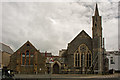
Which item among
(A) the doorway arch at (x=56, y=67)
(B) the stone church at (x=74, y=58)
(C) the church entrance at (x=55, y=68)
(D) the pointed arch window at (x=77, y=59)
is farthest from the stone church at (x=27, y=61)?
(D) the pointed arch window at (x=77, y=59)

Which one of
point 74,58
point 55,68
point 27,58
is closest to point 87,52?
point 74,58

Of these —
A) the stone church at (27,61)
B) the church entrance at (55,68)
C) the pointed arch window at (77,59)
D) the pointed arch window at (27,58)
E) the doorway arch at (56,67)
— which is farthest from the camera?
the pointed arch window at (77,59)

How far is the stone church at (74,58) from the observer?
45062mm

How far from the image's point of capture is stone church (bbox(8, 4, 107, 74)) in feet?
148

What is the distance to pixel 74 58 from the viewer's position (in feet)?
154

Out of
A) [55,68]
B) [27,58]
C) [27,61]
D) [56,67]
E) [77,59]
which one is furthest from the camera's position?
[77,59]

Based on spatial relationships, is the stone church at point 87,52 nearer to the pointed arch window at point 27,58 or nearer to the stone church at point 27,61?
the stone church at point 27,61

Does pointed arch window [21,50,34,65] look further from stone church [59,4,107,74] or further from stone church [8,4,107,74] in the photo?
stone church [59,4,107,74]

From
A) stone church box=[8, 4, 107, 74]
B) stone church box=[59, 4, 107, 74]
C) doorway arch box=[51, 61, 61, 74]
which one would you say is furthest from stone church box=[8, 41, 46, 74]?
stone church box=[59, 4, 107, 74]

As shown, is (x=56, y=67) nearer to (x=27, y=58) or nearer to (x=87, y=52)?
(x=27, y=58)

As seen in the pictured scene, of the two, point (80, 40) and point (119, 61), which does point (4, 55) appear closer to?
point (80, 40)

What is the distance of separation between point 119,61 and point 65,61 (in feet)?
53.5

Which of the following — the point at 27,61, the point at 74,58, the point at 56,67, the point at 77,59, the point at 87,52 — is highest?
the point at 87,52

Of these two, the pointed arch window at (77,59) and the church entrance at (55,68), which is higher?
the pointed arch window at (77,59)
